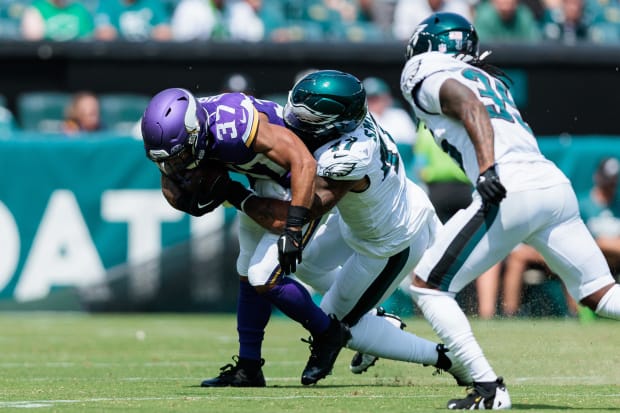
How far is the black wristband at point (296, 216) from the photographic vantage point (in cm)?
Answer: 546

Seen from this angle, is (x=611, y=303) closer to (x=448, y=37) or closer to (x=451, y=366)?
(x=451, y=366)

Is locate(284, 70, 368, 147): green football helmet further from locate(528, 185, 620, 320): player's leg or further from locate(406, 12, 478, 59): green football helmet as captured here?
locate(528, 185, 620, 320): player's leg

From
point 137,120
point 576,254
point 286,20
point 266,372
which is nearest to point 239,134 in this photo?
point 576,254

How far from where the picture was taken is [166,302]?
11.2 metres

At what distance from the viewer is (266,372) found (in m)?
7.02

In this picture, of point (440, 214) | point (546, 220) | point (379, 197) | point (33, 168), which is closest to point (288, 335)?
point (440, 214)

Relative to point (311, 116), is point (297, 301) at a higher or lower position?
lower

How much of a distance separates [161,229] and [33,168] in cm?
126

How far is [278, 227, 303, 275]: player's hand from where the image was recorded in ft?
17.8

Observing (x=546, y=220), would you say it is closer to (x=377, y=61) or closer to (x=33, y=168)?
(x=33, y=168)

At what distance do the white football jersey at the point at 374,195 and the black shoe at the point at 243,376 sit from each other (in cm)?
77

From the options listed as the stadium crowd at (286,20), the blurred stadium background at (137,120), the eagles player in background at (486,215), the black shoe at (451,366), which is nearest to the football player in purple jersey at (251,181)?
the black shoe at (451,366)

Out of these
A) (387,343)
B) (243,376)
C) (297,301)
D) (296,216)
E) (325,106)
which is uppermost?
(325,106)

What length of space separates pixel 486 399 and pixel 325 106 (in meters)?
1.50
